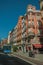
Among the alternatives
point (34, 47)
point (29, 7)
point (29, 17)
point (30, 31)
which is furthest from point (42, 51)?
point (29, 7)

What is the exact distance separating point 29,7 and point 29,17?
326 inches

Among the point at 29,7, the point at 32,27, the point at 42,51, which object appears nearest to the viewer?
the point at 42,51

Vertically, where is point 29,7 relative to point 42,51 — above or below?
above

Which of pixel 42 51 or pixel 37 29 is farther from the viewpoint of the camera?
pixel 37 29

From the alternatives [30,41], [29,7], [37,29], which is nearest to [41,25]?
[37,29]

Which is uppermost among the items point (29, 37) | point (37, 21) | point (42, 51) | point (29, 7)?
point (29, 7)

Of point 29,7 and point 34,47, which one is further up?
point 29,7

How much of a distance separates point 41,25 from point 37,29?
2433 millimetres

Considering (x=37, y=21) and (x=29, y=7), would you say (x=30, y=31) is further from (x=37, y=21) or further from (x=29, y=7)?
(x=29, y=7)

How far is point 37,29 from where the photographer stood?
3071 inches

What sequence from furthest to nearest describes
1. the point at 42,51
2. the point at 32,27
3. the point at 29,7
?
the point at 29,7 < the point at 32,27 < the point at 42,51

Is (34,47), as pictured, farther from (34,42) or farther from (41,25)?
(41,25)

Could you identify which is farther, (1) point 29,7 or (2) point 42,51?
(1) point 29,7

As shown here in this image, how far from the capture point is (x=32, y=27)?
77.8 meters
